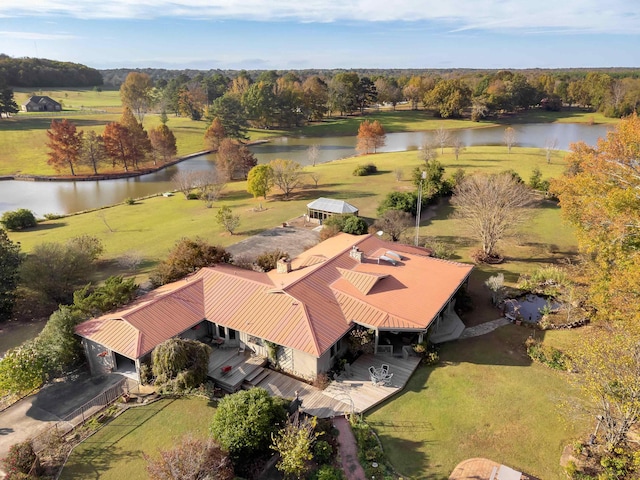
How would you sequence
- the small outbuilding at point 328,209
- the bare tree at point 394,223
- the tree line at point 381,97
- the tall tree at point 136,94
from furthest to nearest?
the tall tree at point 136,94 → the tree line at point 381,97 → the small outbuilding at point 328,209 → the bare tree at point 394,223

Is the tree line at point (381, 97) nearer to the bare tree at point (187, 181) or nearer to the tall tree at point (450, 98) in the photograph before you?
the tall tree at point (450, 98)

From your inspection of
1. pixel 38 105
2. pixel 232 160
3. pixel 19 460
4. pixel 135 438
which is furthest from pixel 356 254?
pixel 38 105

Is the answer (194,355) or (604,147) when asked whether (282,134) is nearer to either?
(604,147)

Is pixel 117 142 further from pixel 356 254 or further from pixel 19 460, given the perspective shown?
pixel 19 460

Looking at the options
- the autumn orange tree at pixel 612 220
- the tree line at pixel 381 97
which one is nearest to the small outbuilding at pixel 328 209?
the autumn orange tree at pixel 612 220

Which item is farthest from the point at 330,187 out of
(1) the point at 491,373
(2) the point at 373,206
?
(1) the point at 491,373

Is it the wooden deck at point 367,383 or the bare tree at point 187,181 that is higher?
the bare tree at point 187,181
